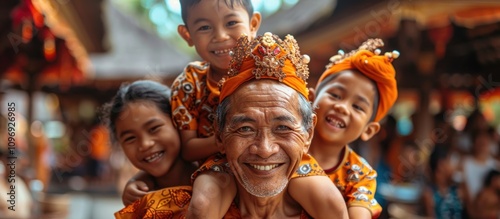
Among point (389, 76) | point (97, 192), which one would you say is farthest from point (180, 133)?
point (97, 192)

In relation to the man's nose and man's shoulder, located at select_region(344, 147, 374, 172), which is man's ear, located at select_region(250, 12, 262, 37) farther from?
man's shoulder, located at select_region(344, 147, 374, 172)

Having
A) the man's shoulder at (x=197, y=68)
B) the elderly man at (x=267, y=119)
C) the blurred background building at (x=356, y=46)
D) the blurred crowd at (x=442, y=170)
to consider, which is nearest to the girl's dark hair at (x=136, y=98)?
the man's shoulder at (x=197, y=68)

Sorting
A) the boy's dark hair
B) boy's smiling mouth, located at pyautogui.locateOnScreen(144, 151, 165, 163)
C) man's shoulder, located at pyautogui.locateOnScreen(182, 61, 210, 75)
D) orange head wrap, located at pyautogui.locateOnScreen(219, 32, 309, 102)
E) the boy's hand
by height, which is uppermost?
the boy's dark hair

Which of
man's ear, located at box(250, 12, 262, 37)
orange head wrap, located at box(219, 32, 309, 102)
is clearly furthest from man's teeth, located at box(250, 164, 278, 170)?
man's ear, located at box(250, 12, 262, 37)

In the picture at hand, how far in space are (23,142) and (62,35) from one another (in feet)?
8.25

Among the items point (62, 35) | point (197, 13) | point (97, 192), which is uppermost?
point (197, 13)

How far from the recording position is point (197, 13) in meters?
1.81

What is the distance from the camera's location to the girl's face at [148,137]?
6.46 ft

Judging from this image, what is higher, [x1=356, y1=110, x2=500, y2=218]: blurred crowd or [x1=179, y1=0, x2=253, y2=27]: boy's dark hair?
[x1=179, y1=0, x2=253, y2=27]: boy's dark hair

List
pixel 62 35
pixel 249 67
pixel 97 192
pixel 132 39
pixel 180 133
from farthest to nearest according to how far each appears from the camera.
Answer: pixel 132 39 < pixel 97 192 < pixel 62 35 < pixel 180 133 < pixel 249 67

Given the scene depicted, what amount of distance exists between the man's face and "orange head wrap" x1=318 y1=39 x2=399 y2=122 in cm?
51

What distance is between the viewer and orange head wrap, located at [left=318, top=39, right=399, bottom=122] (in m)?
2.01

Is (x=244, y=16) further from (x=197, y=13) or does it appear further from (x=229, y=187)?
(x=229, y=187)

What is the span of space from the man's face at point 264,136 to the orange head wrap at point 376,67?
509mm
